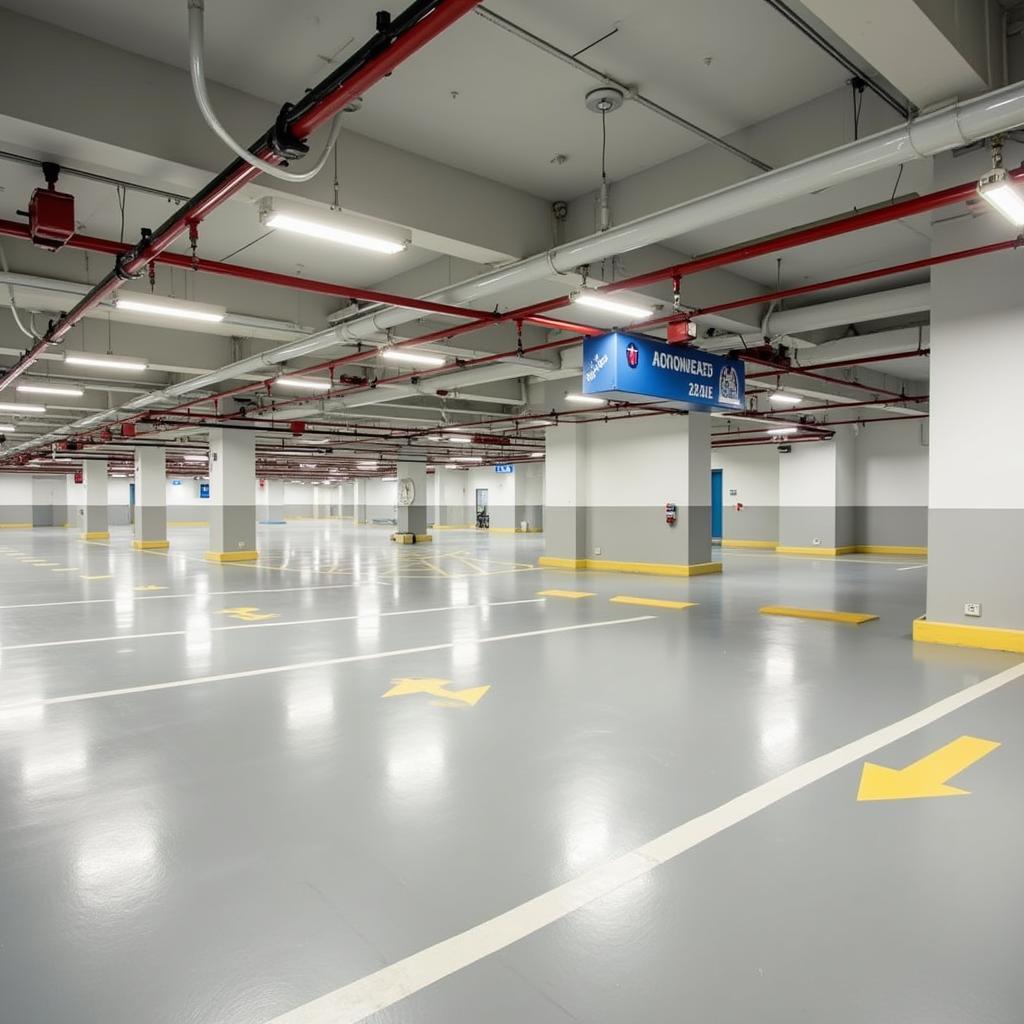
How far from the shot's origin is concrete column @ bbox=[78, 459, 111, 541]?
2945cm

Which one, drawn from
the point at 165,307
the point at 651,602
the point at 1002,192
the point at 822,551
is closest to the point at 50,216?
the point at 165,307

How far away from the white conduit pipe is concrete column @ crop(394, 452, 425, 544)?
18.9m

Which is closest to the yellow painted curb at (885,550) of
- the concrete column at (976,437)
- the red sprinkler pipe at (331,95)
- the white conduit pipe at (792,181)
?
the concrete column at (976,437)

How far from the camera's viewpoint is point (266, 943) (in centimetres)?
238

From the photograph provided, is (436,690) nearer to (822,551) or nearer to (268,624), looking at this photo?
(268,624)

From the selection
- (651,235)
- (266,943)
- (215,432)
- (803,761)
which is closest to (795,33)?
(651,235)

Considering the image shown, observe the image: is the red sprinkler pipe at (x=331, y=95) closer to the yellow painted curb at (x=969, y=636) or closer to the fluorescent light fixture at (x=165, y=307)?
the fluorescent light fixture at (x=165, y=307)

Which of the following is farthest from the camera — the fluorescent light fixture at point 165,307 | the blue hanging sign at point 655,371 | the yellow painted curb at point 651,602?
the yellow painted curb at point 651,602

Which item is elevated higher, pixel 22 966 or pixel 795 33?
pixel 795 33

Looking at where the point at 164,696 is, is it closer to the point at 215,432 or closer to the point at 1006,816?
the point at 1006,816

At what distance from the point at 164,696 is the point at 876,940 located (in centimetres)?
528

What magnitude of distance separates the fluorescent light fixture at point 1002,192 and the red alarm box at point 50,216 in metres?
6.65

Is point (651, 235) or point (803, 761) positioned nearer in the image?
point (803, 761)

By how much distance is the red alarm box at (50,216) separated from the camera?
17.2ft
